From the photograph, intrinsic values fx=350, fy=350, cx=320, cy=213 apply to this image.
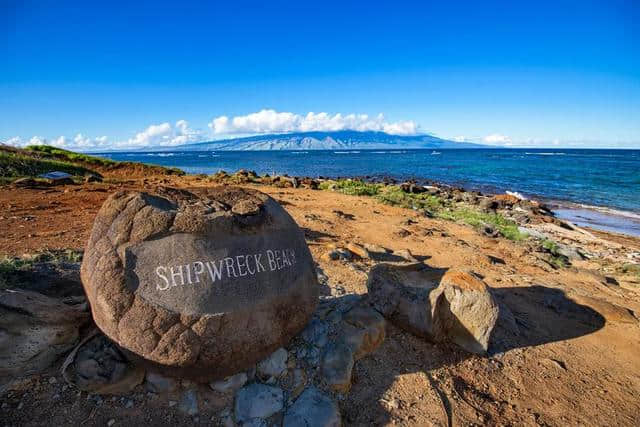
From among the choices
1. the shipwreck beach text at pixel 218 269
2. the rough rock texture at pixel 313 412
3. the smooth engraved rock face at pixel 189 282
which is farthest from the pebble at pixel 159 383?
the rough rock texture at pixel 313 412

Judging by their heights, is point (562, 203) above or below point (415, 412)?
below

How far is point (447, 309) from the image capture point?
4.88 metres

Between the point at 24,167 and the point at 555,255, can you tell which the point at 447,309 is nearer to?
the point at 555,255

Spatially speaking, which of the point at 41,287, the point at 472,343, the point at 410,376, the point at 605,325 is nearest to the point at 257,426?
the point at 410,376

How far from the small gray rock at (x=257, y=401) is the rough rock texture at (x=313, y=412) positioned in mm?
165

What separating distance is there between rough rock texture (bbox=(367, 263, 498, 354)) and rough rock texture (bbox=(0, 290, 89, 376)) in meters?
3.82

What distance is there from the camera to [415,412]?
3844 mm

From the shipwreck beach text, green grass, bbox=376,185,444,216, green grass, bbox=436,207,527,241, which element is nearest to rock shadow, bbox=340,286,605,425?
the shipwreck beach text

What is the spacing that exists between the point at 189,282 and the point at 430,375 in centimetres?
316

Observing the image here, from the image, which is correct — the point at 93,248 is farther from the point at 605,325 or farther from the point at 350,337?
the point at 605,325

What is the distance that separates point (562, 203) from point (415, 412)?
2472cm

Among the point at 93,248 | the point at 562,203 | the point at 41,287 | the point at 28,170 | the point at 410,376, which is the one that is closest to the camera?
the point at 93,248

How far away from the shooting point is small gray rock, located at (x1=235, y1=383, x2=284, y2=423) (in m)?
3.51

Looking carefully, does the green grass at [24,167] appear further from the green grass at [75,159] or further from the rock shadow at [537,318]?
the rock shadow at [537,318]
